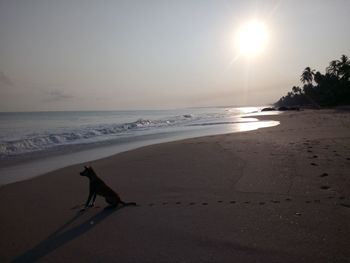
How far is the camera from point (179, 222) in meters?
4.51

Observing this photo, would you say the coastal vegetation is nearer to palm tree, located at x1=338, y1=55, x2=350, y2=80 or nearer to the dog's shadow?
palm tree, located at x1=338, y1=55, x2=350, y2=80

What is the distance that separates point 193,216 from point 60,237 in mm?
Result: 2020

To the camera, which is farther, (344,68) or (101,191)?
(344,68)

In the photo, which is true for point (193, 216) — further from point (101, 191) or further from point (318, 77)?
point (318, 77)

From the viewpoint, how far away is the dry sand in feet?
11.9

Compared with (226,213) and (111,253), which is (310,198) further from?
(111,253)

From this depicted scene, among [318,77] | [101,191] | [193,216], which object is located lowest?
[193,216]

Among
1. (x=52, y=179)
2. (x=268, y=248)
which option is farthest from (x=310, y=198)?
(x=52, y=179)

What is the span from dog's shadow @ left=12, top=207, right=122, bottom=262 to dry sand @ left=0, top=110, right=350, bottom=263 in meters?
0.01

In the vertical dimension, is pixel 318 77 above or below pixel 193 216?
above

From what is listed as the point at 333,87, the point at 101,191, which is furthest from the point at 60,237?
the point at 333,87

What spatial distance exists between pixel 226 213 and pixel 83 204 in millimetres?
2765

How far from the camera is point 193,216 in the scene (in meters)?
4.74

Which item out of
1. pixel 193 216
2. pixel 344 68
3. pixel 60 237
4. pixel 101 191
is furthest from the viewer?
pixel 344 68
